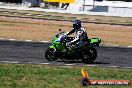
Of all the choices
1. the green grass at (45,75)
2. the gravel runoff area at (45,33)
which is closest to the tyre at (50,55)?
the green grass at (45,75)

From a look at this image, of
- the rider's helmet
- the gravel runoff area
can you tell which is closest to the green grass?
the rider's helmet

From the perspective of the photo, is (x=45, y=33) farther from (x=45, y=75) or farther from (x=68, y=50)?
(x=45, y=75)

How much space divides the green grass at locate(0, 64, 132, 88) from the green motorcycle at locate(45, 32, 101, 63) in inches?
74.3

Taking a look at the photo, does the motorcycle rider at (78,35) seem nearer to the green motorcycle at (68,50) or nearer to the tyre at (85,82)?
the green motorcycle at (68,50)

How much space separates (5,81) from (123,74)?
558cm

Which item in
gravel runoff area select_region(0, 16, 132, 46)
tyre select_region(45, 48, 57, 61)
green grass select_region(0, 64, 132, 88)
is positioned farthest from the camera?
gravel runoff area select_region(0, 16, 132, 46)

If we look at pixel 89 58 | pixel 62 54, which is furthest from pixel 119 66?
pixel 62 54

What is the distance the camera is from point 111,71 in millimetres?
17859

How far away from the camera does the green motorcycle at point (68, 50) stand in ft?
66.0

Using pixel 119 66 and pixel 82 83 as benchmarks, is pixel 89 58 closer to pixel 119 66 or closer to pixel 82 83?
pixel 119 66

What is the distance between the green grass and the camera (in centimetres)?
1364

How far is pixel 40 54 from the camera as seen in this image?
22.7 meters

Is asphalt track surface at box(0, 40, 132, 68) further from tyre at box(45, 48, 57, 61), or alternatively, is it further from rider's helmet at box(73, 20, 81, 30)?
rider's helmet at box(73, 20, 81, 30)

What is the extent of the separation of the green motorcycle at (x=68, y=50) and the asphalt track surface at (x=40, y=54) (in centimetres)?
31
